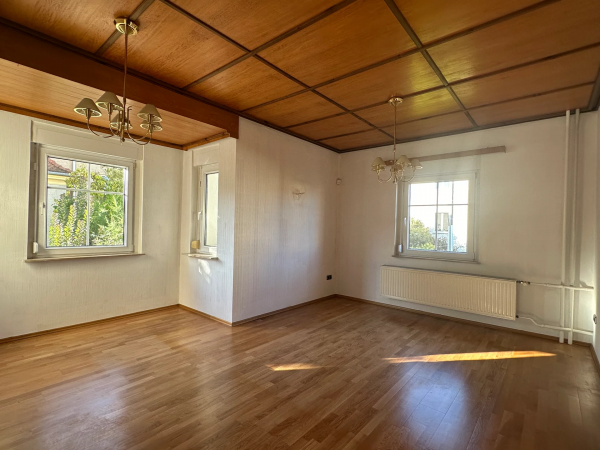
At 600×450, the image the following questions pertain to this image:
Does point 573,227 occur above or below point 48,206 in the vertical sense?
below

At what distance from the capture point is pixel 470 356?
127 inches

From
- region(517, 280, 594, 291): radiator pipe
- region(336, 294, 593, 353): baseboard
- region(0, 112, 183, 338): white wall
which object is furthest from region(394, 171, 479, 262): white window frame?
region(0, 112, 183, 338): white wall

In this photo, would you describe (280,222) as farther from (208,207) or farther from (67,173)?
(67,173)

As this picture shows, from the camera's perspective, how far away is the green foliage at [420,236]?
4.80 metres

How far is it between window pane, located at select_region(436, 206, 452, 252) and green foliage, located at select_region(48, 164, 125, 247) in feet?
15.9

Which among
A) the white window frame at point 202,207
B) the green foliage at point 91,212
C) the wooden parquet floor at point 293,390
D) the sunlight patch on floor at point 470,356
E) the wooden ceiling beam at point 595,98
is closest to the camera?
the wooden parquet floor at point 293,390

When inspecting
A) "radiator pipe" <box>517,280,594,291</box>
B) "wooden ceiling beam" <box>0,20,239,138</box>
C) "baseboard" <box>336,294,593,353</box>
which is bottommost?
"baseboard" <box>336,294,593,353</box>

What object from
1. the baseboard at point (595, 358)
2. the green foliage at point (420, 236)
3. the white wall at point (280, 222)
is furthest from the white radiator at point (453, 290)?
the white wall at point (280, 222)

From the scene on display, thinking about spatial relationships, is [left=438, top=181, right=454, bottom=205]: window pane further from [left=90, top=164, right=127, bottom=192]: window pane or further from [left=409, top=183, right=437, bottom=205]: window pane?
[left=90, top=164, right=127, bottom=192]: window pane

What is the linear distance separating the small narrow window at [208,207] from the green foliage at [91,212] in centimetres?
110

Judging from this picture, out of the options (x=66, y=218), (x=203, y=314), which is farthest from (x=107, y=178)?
(x=203, y=314)

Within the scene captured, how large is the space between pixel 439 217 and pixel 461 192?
49 cm

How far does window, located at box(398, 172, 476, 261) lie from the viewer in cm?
444

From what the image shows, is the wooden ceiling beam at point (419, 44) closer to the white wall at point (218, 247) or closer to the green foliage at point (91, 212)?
the white wall at point (218, 247)
